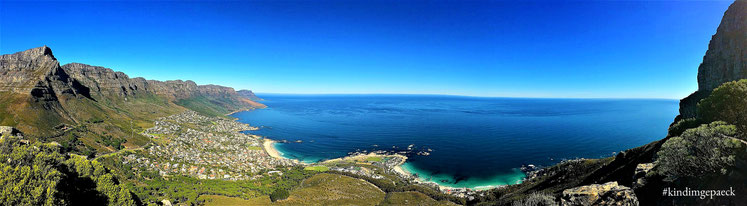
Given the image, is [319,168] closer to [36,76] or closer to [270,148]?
[270,148]

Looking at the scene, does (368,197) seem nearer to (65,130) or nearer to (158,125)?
(65,130)

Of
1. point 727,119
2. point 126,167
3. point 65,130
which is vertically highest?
point 727,119

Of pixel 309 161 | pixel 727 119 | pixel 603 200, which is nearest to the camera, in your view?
pixel 603 200

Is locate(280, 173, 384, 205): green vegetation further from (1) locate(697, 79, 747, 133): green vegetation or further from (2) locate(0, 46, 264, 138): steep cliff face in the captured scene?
(2) locate(0, 46, 264, 138): steep cliff face

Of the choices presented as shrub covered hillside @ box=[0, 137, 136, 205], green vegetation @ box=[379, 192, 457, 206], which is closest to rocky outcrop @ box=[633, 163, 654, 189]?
green vegetation @ box=[379, 192, 457, 206]

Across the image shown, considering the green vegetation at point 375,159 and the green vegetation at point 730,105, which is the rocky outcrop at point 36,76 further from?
the green vegetation at point 730,105

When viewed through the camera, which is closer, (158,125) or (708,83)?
(708,83)

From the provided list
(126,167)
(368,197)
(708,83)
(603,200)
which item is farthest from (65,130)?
(708,83)

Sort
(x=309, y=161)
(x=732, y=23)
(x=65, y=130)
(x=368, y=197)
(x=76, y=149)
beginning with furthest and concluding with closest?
1. (x=309, y=161)
2. (x=65, y=130)
3. (x=76, y=149)
4. (x=368, y=197)
5. (x=732, y=23)
